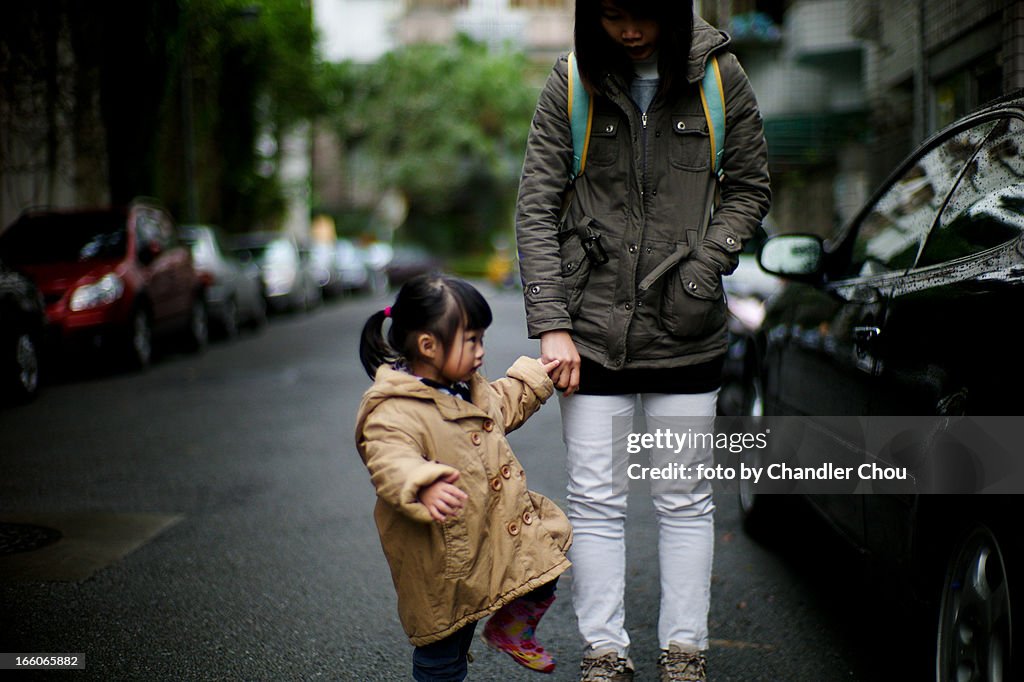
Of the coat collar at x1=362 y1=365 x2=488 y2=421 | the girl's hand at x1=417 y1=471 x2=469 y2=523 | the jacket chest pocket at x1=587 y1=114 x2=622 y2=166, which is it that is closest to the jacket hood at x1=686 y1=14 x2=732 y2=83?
the jacket chest pocket at x1=587 y1=114 x2=622 y2=166

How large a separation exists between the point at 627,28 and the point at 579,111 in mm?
257

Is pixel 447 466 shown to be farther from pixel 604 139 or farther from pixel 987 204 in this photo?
pixel 987 204

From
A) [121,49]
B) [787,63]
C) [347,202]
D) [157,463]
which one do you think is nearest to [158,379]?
[157,463]

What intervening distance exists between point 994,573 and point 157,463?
5.65 metres

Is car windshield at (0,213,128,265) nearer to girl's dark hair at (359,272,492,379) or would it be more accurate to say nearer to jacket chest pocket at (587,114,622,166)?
jacket chest pocket at (587,114,622,166)

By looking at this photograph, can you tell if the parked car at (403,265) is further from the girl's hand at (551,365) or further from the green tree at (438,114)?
the girl's hand at (551,365)

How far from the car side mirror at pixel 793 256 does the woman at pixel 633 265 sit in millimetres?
1098

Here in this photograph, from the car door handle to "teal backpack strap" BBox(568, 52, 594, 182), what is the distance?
99cm

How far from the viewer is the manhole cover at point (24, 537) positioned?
5.07 metres

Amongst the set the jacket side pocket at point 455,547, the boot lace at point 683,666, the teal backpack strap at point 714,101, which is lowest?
the boot lace at point 683,666

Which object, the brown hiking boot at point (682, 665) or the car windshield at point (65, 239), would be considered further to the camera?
the car windshield at point (65, 239)

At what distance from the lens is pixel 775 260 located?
440 centimetres

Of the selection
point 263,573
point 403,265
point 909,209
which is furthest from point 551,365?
point 403,265

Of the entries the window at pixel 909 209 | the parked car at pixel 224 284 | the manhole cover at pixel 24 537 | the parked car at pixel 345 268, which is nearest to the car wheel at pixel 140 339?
the parked car at pixel 224 284
